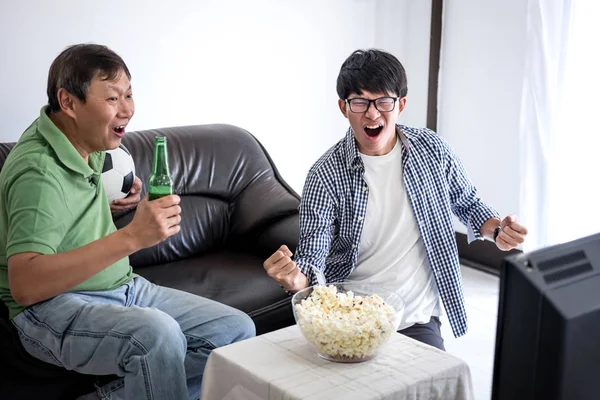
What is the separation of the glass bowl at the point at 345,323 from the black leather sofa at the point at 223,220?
0.94 meters

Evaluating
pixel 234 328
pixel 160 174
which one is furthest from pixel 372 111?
pixel 234 328

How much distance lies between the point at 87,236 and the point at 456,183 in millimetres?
1062

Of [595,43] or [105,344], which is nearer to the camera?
[105,344]

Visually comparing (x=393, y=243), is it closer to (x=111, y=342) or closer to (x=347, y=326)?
(x=347, y=326)

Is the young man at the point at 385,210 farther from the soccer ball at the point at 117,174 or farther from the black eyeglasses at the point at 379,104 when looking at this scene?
the soccer ball at the point at 117,174

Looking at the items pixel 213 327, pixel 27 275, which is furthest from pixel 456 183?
pixel 27 275

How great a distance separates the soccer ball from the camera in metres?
2.66

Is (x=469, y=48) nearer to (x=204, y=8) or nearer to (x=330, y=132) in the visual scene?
(x=330, y=132)

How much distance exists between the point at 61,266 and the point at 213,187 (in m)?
1.35

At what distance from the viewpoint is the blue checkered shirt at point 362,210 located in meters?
2.25

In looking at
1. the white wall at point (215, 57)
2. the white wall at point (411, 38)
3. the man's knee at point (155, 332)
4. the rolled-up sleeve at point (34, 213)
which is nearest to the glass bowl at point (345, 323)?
the man's knee at point (155, 332)

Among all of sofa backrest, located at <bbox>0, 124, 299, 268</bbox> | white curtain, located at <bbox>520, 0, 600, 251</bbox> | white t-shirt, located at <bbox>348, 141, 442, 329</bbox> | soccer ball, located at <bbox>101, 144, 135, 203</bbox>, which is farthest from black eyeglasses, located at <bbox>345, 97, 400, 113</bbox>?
white curtain, located at <bbox>520, 0, 600, 251</bbox>

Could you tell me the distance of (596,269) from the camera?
38.6 inches

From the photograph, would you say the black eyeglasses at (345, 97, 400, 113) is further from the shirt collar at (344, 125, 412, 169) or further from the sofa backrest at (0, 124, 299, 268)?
the sofa backrest at (0, 124, 299, 268)
